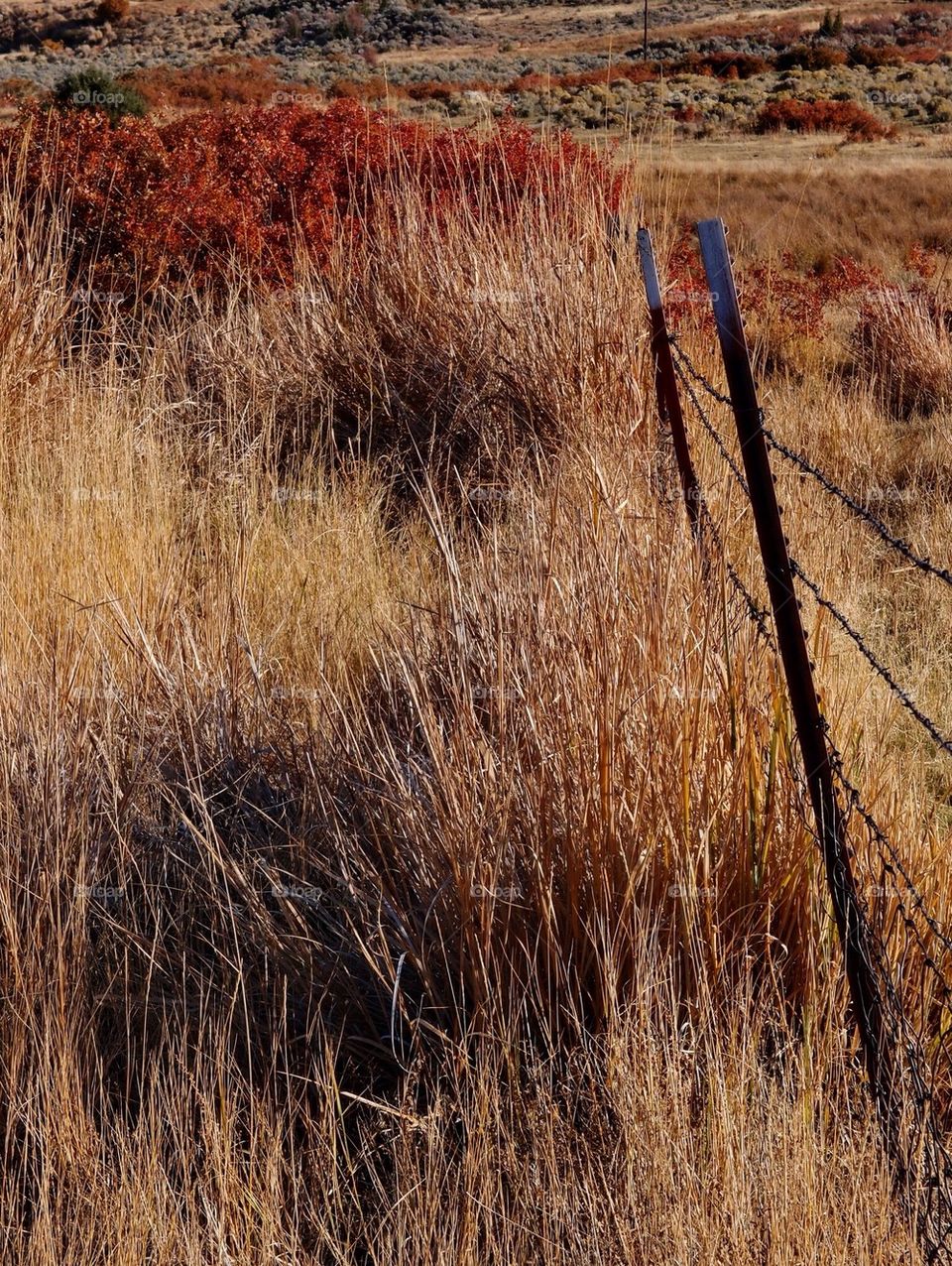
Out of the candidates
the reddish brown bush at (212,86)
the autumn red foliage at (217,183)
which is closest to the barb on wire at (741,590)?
the autumn red foliage at (217,183)

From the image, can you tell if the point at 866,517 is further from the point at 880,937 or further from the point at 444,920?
the point at 444,920

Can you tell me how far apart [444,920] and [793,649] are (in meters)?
0.75

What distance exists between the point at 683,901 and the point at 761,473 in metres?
0.68

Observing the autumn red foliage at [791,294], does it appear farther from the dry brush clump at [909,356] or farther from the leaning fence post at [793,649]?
the leaning fence post at [793,649]

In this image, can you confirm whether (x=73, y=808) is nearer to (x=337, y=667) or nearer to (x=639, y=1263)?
(x=337, y=667)

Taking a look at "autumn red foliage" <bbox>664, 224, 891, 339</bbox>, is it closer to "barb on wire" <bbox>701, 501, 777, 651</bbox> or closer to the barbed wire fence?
"barb on wire" <bbox>701, 501, 777, 651</bbox>

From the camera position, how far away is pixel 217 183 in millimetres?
8117

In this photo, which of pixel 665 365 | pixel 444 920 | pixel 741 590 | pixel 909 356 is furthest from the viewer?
pixel 909 356

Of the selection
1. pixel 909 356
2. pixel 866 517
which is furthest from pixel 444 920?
pixel 909 356

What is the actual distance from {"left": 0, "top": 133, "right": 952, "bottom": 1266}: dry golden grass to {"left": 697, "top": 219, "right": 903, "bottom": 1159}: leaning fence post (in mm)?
61

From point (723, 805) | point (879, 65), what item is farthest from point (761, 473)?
point (879, 65)

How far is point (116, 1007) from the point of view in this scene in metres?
2.28

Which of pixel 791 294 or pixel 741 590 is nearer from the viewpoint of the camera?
pixel 741 590

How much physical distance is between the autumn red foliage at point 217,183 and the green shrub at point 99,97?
228 centimetres
